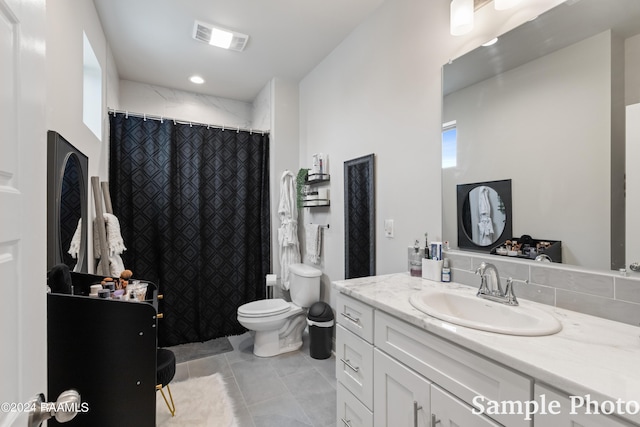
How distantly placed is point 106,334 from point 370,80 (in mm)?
2163

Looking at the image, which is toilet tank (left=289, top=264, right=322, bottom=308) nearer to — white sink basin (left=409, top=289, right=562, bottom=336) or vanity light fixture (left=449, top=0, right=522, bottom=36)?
white sink basin (left=409, top=289, right=562, bottom=336)

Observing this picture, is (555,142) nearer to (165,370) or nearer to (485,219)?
(485,219)

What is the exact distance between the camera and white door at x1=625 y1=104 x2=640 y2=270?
967 millimetres

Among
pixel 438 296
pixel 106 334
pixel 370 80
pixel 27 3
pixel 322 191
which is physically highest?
pixel 370 80

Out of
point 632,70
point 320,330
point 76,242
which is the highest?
point 632,70

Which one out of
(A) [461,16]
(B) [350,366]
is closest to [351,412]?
(B) [350,366]

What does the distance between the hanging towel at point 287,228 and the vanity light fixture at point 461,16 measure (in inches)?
75.0

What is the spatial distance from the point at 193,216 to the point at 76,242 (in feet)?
4.15

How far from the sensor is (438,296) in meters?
1.32

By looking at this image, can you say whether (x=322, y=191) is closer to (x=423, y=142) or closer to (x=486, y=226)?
(x=423, y=142)

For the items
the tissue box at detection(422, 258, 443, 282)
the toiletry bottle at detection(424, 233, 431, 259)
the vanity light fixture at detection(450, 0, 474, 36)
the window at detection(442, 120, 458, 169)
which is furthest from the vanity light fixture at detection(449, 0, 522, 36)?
the tissue box at detection(422, 258, 443, 282)

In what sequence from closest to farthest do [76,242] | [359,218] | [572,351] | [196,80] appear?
[572,351] < [76,242] < [359,218] < [196,80]

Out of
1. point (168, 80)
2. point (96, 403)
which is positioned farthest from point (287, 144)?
point (96, 403)

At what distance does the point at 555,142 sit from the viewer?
116 cm
